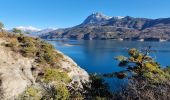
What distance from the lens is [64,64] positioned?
41688 millimetres

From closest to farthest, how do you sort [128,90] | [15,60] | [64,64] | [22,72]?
[128,90] → [22,72] → [15,60] → [64,64]

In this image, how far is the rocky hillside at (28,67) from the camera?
101 ft

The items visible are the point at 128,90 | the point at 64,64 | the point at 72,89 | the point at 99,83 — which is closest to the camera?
the point at 128,90

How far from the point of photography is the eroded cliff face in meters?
32.1

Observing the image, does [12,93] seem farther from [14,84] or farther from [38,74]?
[38,74]

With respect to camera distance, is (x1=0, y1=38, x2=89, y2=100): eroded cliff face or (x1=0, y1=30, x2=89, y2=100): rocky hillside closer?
(x1=0, y1=30, x2=89, y2=100): rocky hillside

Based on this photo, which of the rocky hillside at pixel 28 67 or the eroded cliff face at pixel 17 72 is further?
the eroded cliff face at pixel 17 72

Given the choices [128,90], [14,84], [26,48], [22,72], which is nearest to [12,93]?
[14,84]

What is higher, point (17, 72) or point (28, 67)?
point (28, 67)

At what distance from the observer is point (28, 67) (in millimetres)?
37906

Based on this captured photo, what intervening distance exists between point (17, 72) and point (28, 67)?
2424 millimetres

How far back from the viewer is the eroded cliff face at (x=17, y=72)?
32094 millimetres

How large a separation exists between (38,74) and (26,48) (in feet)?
19.6

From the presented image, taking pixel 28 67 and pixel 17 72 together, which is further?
pixel 28 67
